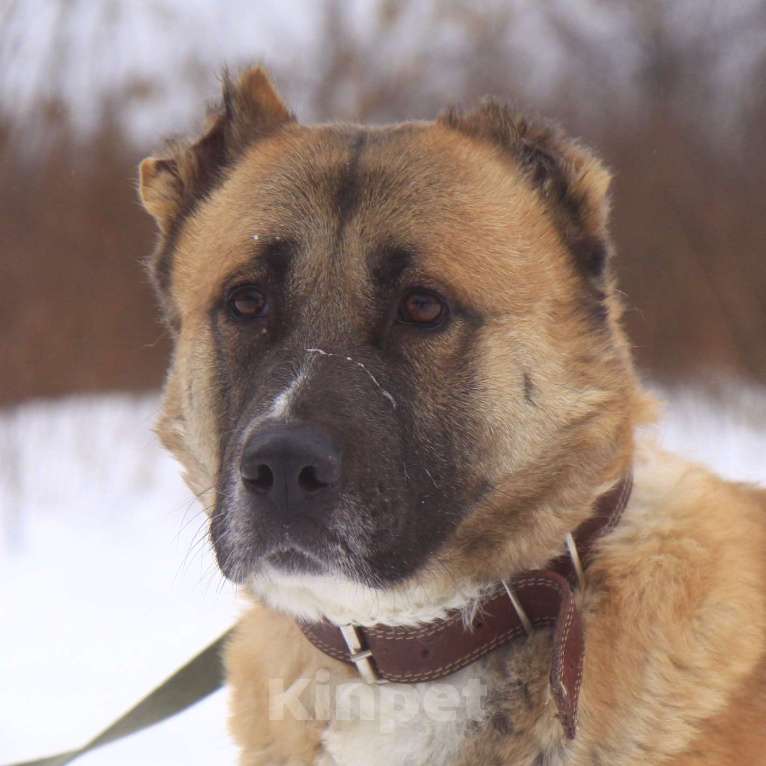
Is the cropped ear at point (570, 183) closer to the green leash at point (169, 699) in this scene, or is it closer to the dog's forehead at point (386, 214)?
the dog's forehead at point (386, 214)

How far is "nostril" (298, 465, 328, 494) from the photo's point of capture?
216cm

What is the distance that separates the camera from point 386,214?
2.55 metres

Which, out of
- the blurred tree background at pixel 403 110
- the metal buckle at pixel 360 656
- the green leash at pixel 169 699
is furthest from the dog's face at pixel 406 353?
the blurred tree background at pixel 403 110

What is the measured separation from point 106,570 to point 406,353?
4894mm

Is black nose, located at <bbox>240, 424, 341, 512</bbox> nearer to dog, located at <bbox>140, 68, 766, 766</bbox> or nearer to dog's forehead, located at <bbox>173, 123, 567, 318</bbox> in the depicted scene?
dog, located at <bbox>140, 68, 766, 766</bbox>

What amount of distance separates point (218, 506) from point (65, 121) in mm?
6174

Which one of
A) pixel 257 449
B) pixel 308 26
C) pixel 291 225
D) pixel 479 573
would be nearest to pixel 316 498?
pixel 257 449

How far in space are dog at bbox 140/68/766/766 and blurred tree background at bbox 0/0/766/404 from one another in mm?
5047

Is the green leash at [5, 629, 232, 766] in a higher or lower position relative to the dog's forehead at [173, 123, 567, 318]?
lower

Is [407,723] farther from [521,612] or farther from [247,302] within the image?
[247,302]

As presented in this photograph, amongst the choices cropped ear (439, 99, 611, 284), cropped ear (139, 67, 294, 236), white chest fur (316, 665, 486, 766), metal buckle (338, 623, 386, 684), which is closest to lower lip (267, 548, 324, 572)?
metal buckle (338, 623, 386, 684)

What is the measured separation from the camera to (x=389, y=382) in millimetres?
2408

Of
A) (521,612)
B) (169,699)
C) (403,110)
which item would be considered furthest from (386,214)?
(403,110)

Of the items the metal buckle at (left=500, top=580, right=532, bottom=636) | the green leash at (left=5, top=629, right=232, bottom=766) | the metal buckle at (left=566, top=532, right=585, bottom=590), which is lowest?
the green leash at (left=5, top=629, right=232, bottom=766)
